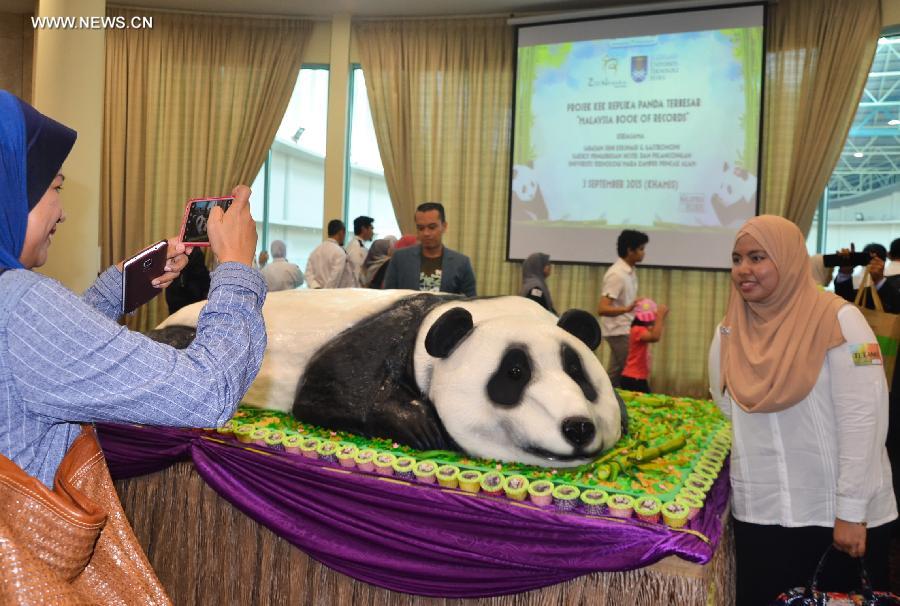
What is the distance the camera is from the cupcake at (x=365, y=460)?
6.36ft

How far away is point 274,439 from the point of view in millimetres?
2127

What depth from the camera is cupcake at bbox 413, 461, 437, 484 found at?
1.85m

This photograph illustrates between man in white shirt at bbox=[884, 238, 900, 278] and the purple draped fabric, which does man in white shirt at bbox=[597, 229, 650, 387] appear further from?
the purple draped fabric

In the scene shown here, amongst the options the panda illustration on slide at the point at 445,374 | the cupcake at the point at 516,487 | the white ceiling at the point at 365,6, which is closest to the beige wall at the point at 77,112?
the panda illustration on slide at the point at 445,374

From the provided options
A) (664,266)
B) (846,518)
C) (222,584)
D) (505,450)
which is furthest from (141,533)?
(664,266)

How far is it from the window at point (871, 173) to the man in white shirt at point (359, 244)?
12.5 feet

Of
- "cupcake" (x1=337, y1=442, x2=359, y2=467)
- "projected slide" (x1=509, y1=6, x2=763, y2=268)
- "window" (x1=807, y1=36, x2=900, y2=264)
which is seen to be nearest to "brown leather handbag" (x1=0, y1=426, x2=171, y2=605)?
"cupcake" (x1=337, y1=442, x2=359, y2=467)

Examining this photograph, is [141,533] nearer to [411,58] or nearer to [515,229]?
[515,229]

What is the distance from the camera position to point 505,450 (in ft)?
6.41

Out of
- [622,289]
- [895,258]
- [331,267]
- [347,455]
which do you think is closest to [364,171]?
[331,267]

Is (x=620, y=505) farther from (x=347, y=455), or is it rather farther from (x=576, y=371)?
(x=347, y=455)

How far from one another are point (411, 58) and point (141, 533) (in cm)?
578

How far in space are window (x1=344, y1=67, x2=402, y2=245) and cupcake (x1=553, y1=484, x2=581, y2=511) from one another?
5.83m

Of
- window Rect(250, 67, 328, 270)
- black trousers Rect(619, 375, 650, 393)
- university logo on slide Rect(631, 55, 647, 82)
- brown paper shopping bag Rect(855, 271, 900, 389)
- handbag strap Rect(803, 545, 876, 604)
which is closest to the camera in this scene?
handbag strap Rect(803, 545, 876, 604)
